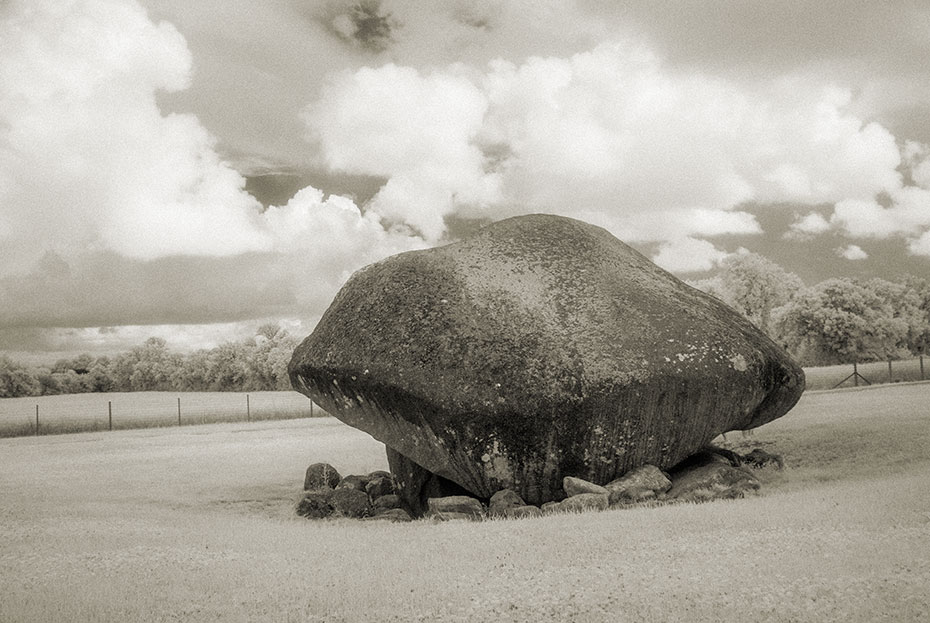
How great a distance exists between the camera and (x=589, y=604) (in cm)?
764

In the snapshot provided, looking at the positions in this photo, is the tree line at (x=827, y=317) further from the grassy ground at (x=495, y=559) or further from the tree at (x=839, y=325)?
the grassy ground at (x=495, y=559)

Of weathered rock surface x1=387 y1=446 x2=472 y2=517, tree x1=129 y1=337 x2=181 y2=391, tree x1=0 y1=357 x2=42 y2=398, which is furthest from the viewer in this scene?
tree x1=129 y1=337 x2=181 y2=391

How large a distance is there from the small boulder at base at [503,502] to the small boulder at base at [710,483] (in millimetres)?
2952

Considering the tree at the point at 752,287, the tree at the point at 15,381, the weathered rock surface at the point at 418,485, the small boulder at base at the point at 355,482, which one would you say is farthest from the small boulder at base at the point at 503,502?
the tree at the point at 15,381

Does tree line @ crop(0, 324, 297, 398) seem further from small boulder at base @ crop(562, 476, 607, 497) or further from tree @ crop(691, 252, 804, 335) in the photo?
small boulder at base @ crop(562, 476, 607, 497)

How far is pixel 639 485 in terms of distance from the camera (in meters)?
14.9

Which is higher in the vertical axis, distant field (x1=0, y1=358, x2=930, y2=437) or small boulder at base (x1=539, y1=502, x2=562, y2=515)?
distant field (x1=0, y1=358, x2=930, y2=437)

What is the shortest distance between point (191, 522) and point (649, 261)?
12.1m

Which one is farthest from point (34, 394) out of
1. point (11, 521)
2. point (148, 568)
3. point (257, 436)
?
point (148, 568)

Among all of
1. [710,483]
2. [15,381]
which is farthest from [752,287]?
[15,381]

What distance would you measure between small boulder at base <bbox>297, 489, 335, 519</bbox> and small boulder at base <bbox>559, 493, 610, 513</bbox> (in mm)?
5113

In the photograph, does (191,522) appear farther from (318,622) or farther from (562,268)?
(562,268)

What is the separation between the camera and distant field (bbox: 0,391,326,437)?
45.9 m

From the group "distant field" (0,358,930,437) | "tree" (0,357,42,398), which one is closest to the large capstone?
"distant field" (0,358,930,437)
